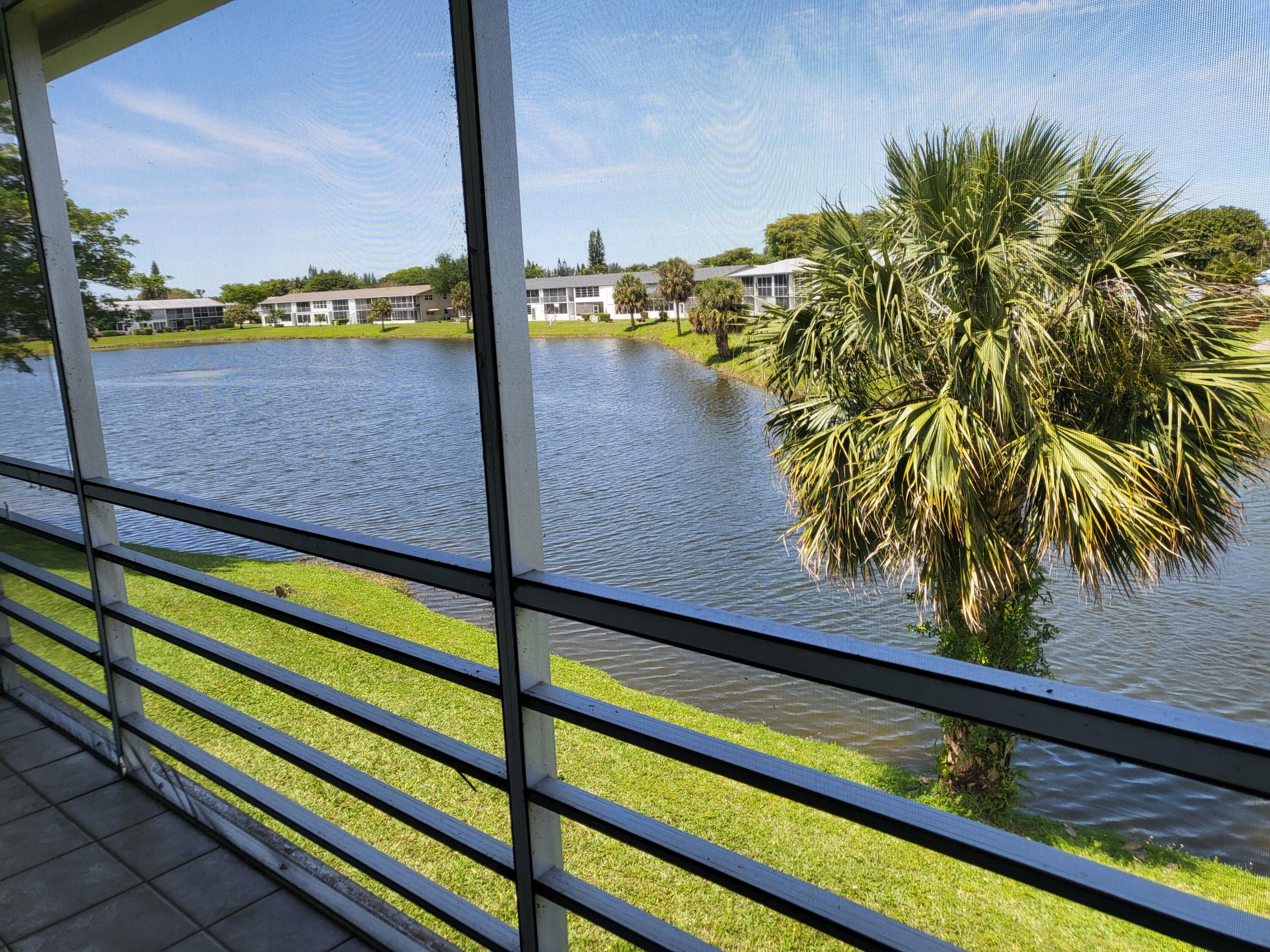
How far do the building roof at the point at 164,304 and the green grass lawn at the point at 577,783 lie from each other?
24.3 inches

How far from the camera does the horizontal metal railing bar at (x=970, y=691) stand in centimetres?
69

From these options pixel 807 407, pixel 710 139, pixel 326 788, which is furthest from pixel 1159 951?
pixel 326 788

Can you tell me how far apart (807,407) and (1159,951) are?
1.28 meters

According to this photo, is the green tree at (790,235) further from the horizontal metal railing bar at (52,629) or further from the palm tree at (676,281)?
the horizontal metal railing bar at (52,629)

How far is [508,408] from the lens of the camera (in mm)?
1231

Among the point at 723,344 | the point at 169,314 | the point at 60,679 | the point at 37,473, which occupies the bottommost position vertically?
the point at 60,679

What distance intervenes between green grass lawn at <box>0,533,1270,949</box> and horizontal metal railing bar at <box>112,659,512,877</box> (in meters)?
0.28

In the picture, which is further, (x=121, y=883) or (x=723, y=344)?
(x=121, y=883)

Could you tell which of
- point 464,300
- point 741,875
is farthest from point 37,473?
point 741,875


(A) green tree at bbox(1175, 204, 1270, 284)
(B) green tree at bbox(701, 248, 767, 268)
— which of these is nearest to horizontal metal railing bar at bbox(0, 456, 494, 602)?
(B) green tree at bbox(701, 248, 767, 268)

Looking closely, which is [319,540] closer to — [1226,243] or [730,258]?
[730,258]

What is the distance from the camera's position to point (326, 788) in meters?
3.07

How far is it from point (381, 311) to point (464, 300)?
0.31 meters

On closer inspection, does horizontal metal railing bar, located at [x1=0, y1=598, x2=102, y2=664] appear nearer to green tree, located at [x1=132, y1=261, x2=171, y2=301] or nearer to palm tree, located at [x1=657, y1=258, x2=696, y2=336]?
green tree, located at [x1=132, y1=261, x2=171, y2=301]
